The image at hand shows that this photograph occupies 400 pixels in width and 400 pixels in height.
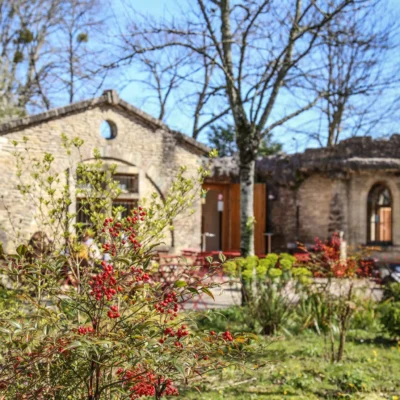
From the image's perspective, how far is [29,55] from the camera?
72.2 ft

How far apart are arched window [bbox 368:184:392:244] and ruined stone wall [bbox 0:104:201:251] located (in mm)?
5441

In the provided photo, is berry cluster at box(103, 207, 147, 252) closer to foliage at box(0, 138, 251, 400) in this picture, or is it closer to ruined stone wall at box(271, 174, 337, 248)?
foliage at box(0, 138, 251, 400)

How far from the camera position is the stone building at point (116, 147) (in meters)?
11.1

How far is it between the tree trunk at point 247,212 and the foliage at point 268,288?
1.41 meters

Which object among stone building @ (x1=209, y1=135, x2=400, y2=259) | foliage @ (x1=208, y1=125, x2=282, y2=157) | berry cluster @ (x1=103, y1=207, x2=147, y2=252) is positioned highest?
foliage @ (x1=208, y1=125, x2=282, y2=157)

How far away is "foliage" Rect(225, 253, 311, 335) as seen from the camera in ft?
22.0

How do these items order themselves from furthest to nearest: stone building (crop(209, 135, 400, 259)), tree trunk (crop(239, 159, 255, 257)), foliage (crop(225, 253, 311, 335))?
stone building (crop(209, 135, 400, 259)) < tree trunk (crop(239, 159, 255, 257)) < foliage (crop(225, 253, 311, 335))

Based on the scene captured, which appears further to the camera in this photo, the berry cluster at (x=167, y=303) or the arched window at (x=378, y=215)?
the arched window at (x=378, y=215)

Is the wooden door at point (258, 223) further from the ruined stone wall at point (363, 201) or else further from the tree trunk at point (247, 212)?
the tree trunk at point (247, 212)

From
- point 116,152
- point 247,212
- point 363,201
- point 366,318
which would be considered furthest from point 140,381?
point 363,201

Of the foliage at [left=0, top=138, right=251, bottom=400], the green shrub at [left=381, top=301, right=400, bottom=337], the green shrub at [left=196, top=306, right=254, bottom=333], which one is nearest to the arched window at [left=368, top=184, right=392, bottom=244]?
the green shrub at [left=196, top=306, right=254, bottom=333]

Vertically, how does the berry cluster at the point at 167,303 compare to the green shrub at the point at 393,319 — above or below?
above

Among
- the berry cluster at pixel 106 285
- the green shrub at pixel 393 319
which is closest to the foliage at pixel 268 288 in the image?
the green shrub at pixel 393 319

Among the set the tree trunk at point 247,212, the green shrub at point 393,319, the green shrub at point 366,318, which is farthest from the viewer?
the tree trunk at point 247,212
